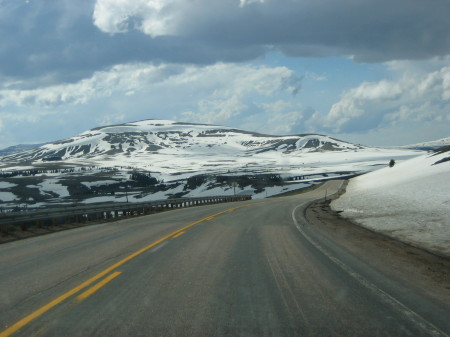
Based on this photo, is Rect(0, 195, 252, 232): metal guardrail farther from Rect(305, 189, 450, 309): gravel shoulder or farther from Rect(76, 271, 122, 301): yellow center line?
Rect(305, 189, 450, 309): gravel shoulder

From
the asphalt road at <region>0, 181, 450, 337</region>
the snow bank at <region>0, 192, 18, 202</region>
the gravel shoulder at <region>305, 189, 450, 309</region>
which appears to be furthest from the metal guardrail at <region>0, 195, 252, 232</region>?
the snow bank at <region>0, 192, 18, 202</region>

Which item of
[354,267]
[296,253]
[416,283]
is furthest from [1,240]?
[416,283]

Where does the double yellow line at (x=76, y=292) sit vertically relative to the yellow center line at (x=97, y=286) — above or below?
above

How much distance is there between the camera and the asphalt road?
5.11 m

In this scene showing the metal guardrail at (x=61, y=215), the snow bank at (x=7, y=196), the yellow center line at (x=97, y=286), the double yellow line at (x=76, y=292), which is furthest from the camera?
the snow bank at (x=7, y=196)

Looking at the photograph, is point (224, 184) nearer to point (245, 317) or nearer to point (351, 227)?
point (351, 227)

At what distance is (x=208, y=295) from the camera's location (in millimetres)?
6527

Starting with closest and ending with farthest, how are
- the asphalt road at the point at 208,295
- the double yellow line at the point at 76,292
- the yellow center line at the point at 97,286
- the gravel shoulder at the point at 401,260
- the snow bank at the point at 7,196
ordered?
1. the asphalt road at the point at 208,295
2. the double yellow line at the point at 76,292
3. the yellow center line at the point at 97,286
4. the gravel shoulder at the point at 401,260
5. the snow bank at the point at 7,196

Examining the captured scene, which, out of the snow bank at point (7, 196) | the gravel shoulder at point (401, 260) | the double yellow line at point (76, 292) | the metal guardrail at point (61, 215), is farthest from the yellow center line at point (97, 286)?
the snow bank at point (7, 196)

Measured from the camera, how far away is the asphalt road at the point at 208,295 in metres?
5.11

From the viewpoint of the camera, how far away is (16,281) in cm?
792

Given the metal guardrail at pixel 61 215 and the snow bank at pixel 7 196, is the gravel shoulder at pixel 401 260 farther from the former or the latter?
the snow bank at pixel 7 196

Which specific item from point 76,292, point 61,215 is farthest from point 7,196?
point 76,292

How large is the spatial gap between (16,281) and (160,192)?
136082mm
